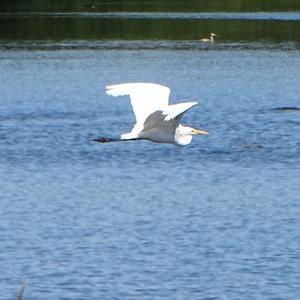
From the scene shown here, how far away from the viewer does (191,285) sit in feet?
52.8

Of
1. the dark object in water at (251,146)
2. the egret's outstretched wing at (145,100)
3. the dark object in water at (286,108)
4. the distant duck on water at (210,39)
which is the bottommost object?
the distant duck on water at (210,39)

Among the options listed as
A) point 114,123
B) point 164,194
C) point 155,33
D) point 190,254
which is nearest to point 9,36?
point 155,33

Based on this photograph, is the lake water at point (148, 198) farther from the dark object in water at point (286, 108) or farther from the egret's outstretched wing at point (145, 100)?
the egret's outstretched wing at point (145, 100)

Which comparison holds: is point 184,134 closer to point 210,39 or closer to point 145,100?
point 145,100

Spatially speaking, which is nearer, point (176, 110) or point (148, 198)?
point (176, 110)

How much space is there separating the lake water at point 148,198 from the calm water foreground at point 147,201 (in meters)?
0.02

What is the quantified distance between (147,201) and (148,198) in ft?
0.83

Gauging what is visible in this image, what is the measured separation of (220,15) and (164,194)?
2507 inches

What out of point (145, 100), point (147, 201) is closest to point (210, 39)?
point (147, 201)

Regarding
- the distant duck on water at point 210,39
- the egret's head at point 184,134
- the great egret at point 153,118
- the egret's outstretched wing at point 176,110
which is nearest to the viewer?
the egret's outstretched wing at point 176,110

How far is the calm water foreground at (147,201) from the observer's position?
1644 centimetres

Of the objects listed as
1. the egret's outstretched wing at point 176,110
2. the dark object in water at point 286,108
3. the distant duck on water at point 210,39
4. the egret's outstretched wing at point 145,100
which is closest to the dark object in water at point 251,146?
the dark object in water at point 286,108

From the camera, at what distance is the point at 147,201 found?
71.3 feet

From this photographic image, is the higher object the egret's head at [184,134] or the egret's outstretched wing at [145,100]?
the egret's outstretched wing at [145,100]
